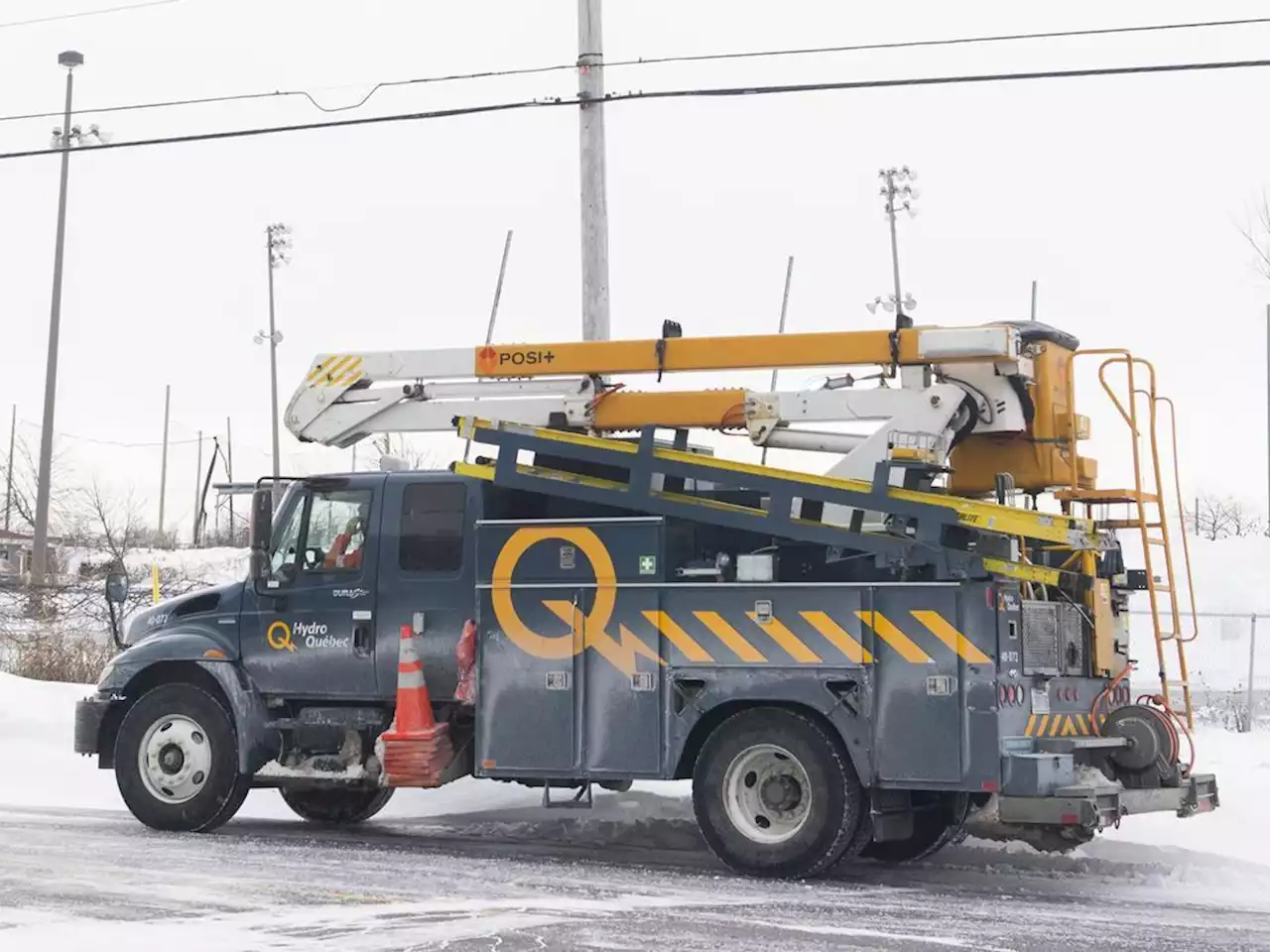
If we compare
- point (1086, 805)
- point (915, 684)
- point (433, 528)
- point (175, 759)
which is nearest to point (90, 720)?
point (175, 759)

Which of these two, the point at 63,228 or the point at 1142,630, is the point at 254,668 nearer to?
the point at 1142,630

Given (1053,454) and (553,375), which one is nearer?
(1053,454)

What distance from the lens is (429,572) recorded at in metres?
12.1

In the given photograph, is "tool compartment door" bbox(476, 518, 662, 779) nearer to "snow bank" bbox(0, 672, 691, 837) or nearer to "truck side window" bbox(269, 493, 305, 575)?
"truck side window" bbox(269, 493, 305, 575)

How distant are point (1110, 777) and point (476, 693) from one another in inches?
159

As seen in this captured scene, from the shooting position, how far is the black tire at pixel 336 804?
45.3 ft

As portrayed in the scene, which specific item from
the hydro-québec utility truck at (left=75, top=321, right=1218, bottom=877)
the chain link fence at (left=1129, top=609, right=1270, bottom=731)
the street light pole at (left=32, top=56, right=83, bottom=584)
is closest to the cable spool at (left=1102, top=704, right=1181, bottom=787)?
the hydro-québec utility truck at (left=75, top=321, right=1218, bottom=877)

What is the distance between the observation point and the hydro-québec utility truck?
10523mm

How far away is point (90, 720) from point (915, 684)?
6.16 metres

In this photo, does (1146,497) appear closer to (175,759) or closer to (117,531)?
(175,759)

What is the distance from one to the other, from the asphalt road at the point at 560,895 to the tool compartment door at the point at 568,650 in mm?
710

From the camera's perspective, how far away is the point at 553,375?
12.6 metres

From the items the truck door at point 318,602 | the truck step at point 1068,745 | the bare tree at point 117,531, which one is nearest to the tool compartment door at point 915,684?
the truck step at point 1068,745

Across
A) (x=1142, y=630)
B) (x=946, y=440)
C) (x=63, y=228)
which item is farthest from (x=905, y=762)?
(x=63, y=228)
